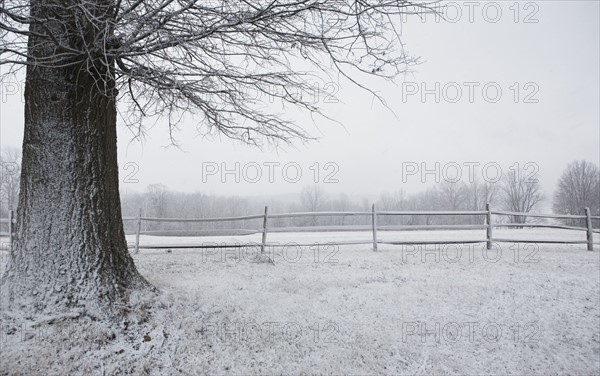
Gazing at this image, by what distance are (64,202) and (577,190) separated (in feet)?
159

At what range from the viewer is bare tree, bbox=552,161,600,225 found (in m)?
34.8

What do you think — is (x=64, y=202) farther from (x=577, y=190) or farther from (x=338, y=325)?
(x=577, y=190)

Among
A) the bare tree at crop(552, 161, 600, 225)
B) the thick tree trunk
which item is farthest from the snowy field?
the bare tree at crop(552, 161, 600, 225)

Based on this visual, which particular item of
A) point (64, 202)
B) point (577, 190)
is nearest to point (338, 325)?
point (64, 202)

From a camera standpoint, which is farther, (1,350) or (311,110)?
(311,110)

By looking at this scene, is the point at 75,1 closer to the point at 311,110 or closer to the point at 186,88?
the point at 186,88

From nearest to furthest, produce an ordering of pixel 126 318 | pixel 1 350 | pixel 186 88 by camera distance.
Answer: pixel 1 350 < pixel 126 318 < pixel 186 88

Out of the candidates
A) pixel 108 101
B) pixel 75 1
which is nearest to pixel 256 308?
pixel 108 101

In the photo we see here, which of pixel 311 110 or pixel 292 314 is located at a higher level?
pixel 311 110

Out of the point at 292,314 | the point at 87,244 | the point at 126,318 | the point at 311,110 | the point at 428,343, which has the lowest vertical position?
the point at 428,343

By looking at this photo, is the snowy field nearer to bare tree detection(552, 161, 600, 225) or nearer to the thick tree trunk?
the thick tree trunk

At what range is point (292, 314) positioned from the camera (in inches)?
168

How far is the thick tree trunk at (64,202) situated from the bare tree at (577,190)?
141 ft

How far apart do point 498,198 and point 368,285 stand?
44.2m
